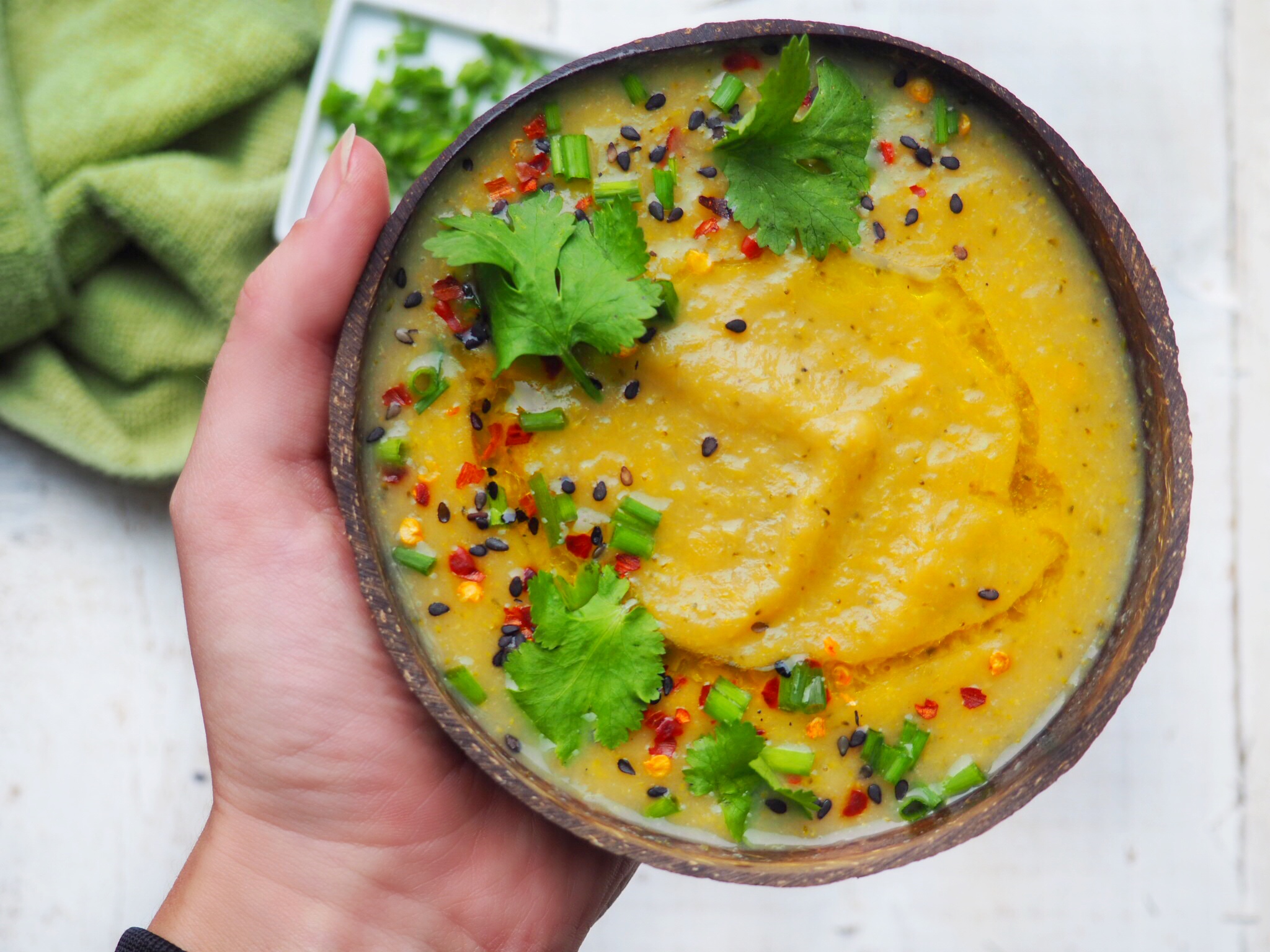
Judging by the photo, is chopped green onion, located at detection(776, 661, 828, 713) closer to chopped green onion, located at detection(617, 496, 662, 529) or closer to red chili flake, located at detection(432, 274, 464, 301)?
chopped green onion, located at detection(617, 496, 662, 529)

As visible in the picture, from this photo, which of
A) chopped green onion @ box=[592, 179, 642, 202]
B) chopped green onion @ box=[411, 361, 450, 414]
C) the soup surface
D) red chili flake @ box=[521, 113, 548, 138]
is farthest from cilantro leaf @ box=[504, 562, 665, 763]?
red chili flake @ box=[521, 113, 548, 138]

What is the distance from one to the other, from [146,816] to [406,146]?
6.38ft

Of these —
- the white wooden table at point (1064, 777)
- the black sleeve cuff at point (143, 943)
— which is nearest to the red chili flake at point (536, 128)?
the white wooden table at point (1064, 777)

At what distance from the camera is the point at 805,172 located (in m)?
1.83

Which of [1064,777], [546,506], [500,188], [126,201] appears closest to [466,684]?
[546,506]

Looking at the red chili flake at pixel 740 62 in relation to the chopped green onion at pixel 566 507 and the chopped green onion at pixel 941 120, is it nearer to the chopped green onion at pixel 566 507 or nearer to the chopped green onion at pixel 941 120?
the chopped green onion at pixel 941 120

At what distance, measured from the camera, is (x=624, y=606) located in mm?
1861

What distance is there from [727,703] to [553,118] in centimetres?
102

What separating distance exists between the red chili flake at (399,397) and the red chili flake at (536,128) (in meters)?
0.47

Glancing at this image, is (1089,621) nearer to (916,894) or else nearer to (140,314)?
(916,894)

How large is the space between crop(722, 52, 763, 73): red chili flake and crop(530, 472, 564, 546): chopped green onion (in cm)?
76

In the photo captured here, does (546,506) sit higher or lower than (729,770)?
higher

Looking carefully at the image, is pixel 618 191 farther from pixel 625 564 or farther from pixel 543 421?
pixel 625 564

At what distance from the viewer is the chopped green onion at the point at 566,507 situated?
1.87m
